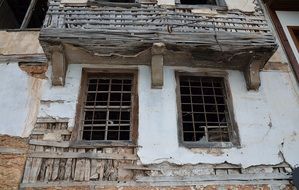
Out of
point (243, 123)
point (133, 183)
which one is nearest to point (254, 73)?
point (243, 123)

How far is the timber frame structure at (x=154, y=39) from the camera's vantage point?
8117mm

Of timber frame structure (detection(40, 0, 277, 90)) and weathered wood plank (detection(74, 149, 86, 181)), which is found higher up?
timber frame structure (detection(40, 0, 277, 90))

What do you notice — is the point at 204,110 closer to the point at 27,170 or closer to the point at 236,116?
the point at 236,116

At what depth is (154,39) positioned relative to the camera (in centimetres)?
815

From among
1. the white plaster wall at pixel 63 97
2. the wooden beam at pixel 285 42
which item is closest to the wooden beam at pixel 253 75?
the wooden beam at pixel 285 42

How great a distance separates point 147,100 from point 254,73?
7.72 feet

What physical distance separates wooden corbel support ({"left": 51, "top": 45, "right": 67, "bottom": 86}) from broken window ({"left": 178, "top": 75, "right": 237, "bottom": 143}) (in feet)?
8.00

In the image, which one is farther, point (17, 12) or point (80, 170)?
point (17, 12)

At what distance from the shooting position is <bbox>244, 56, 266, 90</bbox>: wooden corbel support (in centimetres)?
835

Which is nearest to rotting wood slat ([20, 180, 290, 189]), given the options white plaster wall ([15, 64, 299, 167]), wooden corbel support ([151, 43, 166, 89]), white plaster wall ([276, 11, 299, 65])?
white plaster wall ([15, 64, 299, 167])

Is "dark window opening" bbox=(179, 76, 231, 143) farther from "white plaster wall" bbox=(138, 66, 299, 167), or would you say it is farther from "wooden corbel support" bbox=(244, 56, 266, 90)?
"wooden corbel support" bbox=(244, 56, 266, 90)

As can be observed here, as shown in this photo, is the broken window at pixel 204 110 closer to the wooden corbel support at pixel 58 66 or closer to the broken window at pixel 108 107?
the broken window at pixel 108 107

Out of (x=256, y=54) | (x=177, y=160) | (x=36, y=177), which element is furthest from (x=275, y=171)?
(x=36, y=177)

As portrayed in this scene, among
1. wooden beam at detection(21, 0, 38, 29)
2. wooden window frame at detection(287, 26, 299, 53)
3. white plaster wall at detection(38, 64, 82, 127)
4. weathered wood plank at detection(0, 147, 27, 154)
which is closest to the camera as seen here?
weathered wood plank at detection(0, 147, 27, 154)
